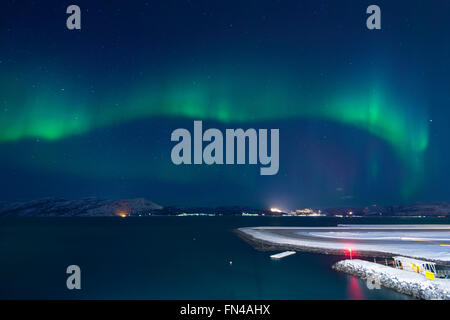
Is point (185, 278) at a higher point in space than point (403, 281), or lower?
lower

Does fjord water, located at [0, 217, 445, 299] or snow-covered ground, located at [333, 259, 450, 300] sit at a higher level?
snow-covered ground, located at [333, 259, 450, 300]

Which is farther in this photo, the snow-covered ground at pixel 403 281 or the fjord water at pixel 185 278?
the fjord water at pixel 185 278

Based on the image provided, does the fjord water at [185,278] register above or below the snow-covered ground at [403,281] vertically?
below

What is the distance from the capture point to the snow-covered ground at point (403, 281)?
101 feet

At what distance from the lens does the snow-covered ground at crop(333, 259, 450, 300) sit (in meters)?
30.7

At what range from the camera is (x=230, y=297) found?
118 ft

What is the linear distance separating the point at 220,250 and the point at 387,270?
1567 inches

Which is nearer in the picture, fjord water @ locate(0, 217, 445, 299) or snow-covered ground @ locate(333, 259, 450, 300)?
snow-covered ground @ locate(333, 259, 450, 300)

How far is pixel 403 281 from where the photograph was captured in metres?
34.8

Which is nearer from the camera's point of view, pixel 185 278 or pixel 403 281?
pixel 403 281
